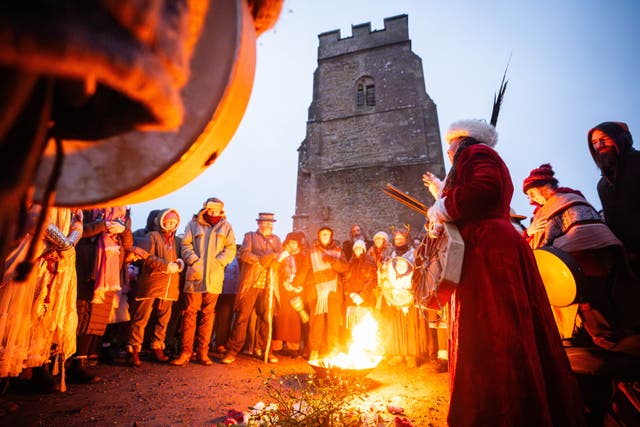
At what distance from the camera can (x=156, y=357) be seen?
16.5 feet

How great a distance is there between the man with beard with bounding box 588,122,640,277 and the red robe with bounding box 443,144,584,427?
1.63m

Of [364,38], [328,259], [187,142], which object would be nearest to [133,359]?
[328,259]

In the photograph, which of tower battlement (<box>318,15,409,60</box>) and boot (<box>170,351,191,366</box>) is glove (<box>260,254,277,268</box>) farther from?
tower battlement (<box>318,15,409,60</box>)

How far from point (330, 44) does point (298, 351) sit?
19608 millimetres

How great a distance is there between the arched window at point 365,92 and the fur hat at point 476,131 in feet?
54.6

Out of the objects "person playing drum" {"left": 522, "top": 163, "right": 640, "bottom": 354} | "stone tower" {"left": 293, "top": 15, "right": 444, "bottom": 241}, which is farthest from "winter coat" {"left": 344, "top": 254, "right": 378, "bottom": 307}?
"stone tower" {"left": 293, "top": 15, "right": 444, "bottom": 241}

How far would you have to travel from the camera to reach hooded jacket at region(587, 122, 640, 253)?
2771 millimetres

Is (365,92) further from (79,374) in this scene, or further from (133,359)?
(79,374)

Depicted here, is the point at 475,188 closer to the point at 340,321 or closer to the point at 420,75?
the point at 340,321

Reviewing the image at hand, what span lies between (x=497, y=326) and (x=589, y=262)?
5.52 feet

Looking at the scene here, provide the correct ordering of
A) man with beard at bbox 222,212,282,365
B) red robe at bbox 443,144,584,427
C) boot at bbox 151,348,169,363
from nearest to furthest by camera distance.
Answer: red robe at bbox 443,144,584,427 → boot at bbox 151,348,169,363 → man with beard at bbox 222,212,282,365

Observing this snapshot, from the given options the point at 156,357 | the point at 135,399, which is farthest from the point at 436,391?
the point at 156,357

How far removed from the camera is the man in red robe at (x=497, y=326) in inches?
66.4

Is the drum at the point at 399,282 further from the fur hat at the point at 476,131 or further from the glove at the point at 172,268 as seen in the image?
the glove at the point at 172,268
